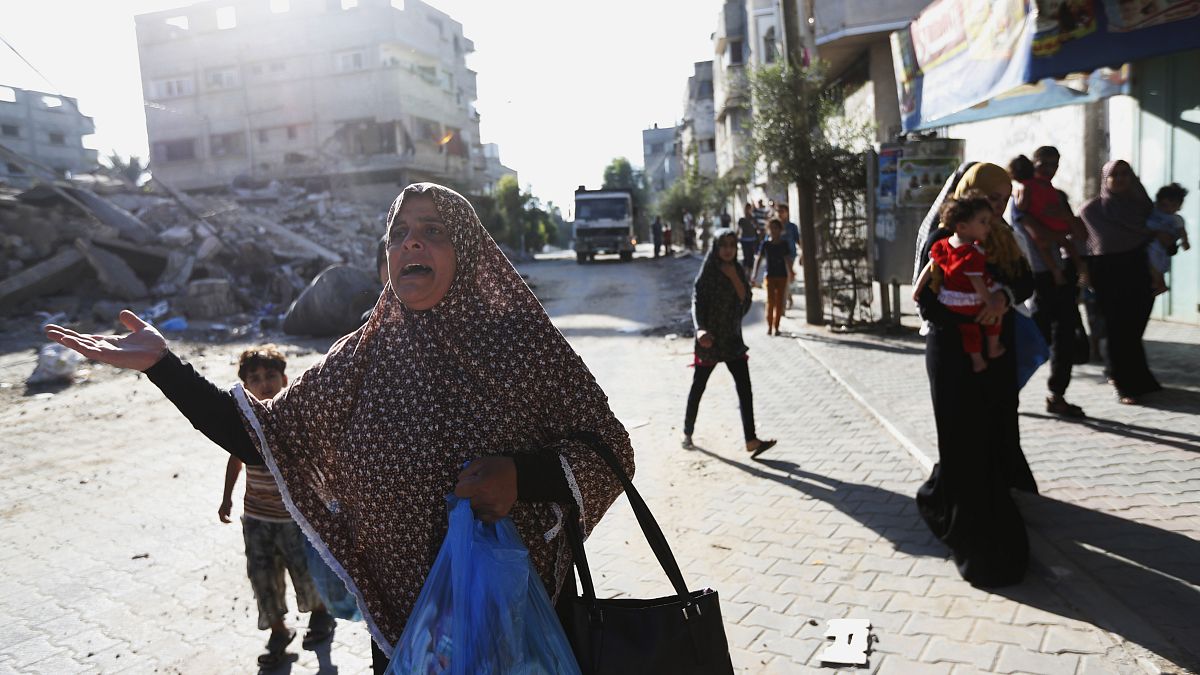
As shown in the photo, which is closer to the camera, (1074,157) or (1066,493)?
(1066,493)

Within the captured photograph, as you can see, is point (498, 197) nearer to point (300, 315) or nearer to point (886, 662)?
point (300, 315)

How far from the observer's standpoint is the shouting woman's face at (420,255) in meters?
1.96

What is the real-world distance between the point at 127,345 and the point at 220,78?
5626 centimetres

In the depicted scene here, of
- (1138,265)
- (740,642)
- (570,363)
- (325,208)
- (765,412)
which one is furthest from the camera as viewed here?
(325,208)

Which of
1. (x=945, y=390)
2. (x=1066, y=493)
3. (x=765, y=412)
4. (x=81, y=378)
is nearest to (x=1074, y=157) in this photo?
(x=765, y=412)

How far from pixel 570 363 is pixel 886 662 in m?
2.02

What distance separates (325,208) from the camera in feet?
114

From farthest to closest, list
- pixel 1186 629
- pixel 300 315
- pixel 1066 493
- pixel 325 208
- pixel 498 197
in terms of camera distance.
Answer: pixel 498 197
pixel 325 208
pixel 300 315
pixel 1066 493
pixel 1186 629

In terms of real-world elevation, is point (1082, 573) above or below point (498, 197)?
below

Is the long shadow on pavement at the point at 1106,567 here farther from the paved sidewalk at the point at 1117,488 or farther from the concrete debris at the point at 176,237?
the concrete debris at the point at 176,237

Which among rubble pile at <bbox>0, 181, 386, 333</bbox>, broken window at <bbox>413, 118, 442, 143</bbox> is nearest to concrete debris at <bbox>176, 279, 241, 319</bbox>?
rubble pile at <bbox>0, 181, 386, 333</bbox>

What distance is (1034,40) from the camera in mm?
6473

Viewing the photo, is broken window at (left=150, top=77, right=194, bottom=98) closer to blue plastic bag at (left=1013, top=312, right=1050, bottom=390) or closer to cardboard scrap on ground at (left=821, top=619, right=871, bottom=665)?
Answer: blue plastic bag at (left=1013, top=312, right=1050, bottom=390)

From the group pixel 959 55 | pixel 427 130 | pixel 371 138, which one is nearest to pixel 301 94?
pixel 371 138
